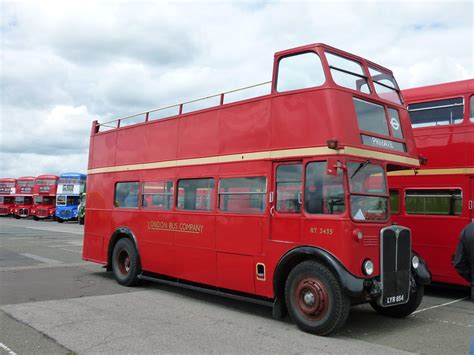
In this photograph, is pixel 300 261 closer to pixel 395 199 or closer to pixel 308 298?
pixel 308 298

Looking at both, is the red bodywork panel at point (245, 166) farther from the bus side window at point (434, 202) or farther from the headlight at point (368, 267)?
the bus side window at point (434, 202)

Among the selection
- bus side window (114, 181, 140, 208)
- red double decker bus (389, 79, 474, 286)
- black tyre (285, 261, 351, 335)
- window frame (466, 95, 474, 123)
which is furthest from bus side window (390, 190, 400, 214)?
bus side window (114, 181, 140, 208)

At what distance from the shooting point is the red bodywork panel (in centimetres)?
635

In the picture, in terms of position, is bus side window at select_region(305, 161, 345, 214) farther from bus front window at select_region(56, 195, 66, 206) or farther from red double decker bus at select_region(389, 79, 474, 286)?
bus front window at select_region(56, 195, 66, 206)

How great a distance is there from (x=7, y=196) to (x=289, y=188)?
4822cm

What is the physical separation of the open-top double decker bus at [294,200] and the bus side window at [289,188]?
2cm

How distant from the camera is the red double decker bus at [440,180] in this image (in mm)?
8820

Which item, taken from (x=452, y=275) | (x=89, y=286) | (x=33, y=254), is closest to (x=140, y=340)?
(x=89, y=286)

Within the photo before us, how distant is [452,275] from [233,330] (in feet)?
15.8

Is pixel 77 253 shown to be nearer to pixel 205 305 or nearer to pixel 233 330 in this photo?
Result: pixel 205 305

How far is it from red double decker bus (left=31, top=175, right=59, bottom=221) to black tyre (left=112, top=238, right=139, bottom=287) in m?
33.6

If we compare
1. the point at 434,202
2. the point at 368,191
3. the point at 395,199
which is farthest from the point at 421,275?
the point at 395,199

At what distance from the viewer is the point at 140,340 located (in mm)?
5828

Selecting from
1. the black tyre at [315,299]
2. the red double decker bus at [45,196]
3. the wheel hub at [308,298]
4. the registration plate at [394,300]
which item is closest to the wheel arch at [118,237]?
the black tyre at [315,299]
